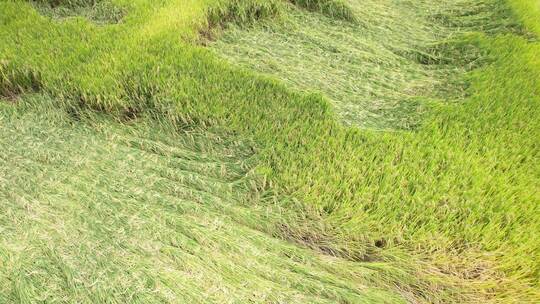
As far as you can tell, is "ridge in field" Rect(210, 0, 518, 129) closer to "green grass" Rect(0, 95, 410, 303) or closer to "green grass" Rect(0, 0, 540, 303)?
"green grass" Rect(0, 0, 540, 303)

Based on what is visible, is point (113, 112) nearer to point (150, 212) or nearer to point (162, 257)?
point (150, 212)

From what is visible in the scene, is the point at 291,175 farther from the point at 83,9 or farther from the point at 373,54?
the point at 83,9

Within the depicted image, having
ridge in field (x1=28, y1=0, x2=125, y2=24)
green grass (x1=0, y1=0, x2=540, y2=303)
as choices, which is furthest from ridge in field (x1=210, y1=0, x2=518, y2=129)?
ridge in field (x1=28, y1=0, x2=125, y2=24)

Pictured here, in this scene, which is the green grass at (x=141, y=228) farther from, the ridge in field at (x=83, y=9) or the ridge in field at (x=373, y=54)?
the ridge in field at (x=83, y=9)

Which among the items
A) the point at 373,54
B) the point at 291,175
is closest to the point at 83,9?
the point at 373,54

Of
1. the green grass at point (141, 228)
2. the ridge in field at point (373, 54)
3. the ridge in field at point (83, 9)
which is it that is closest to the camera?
the green grass at point (141, 228)

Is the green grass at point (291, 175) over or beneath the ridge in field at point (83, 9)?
beneath

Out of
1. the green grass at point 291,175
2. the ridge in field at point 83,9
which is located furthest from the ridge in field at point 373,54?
the ridge in field at point 83,9

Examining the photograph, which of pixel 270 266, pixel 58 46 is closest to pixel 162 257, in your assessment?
pixel 270 266
